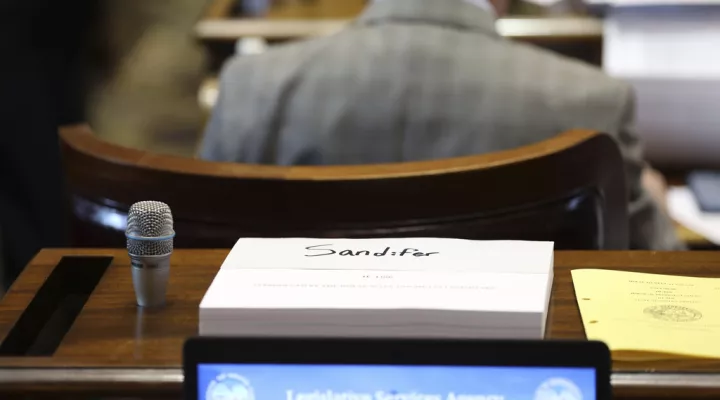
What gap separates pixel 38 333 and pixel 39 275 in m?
0.09

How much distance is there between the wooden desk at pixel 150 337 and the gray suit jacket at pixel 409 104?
0.77 m

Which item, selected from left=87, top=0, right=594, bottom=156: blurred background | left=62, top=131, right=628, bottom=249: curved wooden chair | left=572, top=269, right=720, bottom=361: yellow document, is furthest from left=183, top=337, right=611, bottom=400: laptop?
left=87, top=0, right=594, bottom=156: blurred background

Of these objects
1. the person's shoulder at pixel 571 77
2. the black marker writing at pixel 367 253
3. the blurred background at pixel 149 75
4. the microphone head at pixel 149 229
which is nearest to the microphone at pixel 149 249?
the microphone head at pixel 149 229

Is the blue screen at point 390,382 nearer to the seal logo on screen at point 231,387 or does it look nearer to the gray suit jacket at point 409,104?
the seal logo on screen at point 231,387

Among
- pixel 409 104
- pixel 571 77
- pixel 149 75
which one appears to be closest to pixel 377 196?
pixel 409 104

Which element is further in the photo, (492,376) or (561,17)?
(561,17)

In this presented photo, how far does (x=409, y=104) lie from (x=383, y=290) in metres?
0.94

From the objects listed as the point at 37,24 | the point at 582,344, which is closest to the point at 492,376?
the point at 582,344

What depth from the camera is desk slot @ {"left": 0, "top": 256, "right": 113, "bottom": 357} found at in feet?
2.24

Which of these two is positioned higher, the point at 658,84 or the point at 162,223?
the point at 162,223

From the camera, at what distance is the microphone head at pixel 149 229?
2.30ft

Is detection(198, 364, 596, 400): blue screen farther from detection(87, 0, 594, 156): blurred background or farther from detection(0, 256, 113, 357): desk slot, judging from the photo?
detection(87, 0, 594, 156): blurred background

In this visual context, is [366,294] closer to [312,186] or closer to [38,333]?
[38,333]

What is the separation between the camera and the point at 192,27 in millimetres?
4480
